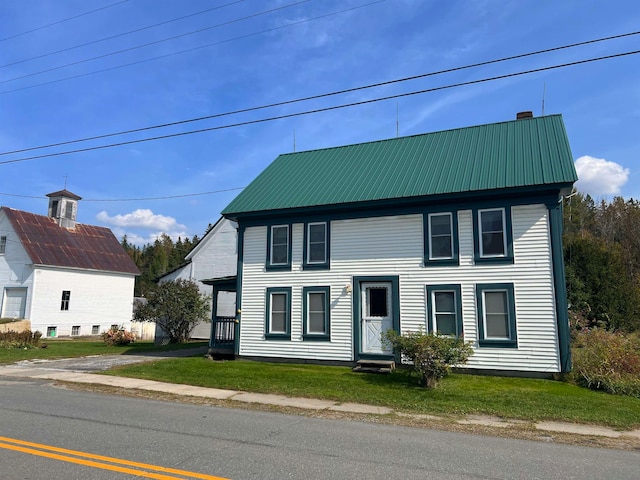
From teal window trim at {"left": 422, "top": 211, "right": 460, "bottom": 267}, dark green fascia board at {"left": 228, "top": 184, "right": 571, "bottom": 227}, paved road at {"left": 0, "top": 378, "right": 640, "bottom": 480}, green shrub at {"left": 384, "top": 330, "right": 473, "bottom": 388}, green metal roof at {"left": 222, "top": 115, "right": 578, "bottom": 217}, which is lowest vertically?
paved road at {"left": 0, "top": 378, "right": 640, "bottom": 480}

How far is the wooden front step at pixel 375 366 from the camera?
47.5 feet

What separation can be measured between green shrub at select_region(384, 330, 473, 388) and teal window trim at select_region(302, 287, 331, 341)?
4.14 m

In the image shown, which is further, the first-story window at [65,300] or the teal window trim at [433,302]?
the first-story window at [65,300]

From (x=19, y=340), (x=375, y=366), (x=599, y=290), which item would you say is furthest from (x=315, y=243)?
(x=599, y=290)

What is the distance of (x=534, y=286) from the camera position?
1361 cm

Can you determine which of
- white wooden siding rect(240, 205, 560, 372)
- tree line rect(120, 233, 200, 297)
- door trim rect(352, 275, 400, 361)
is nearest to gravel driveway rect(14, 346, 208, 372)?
white wooden siding rect(240, 205, 560, 372)

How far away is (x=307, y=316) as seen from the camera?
54.0ft

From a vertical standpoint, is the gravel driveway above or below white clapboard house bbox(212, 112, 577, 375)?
below

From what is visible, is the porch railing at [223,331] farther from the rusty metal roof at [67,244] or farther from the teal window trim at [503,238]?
the rusty metal roof at [67,244]

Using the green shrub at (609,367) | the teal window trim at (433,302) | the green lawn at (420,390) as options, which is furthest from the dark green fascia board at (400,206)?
the green lawn at (420,390)

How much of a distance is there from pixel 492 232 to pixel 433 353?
4.67m

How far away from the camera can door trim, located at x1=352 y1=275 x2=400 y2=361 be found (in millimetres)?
15172

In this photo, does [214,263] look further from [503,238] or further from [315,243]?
[503,238]

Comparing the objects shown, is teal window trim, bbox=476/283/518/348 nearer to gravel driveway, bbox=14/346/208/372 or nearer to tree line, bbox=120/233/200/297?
gravel driveway, bbox=14/346/208/372
